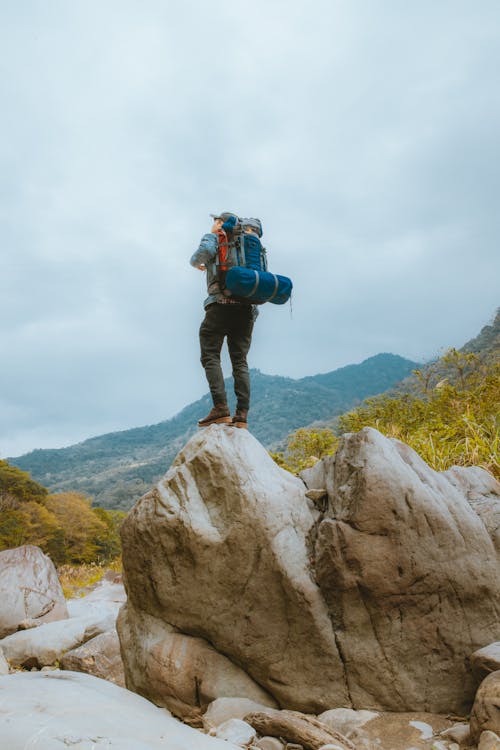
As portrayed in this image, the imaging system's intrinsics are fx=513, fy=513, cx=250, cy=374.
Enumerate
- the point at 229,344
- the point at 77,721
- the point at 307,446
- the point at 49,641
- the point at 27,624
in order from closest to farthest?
the point at 77,721
the point at 229,344
the point at 49,641
the point at 27,624
the point at 307,446

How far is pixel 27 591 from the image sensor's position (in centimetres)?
970

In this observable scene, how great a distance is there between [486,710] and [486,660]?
536 mm

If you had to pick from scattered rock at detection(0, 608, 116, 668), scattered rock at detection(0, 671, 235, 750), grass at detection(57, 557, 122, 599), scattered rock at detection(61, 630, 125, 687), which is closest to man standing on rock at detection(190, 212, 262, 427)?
scattered rock at detection(0, 671, 235, 750)

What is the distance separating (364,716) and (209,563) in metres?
1.55

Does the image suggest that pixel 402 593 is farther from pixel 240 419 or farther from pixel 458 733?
pixel 240 419

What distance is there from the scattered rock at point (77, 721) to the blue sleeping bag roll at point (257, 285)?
3427 mm

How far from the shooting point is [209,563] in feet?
13.6

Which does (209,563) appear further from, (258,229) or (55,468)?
(55,468)

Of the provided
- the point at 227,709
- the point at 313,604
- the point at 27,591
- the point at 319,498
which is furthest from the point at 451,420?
the point at 27,591

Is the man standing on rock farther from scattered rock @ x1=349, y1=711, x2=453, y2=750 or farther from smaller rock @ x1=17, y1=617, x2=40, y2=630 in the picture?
smaller rock @ x1=17, y1=617, x2=40, y2=630

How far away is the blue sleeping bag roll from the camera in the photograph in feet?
16.0

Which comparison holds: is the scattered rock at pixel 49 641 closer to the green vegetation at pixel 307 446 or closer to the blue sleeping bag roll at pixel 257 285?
the green vegetation at pixel 307 446

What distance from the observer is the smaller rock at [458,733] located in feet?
10.6

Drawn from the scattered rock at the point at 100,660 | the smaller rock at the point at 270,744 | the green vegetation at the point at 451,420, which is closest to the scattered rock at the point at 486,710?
the smaller rock at the point at 270,744
